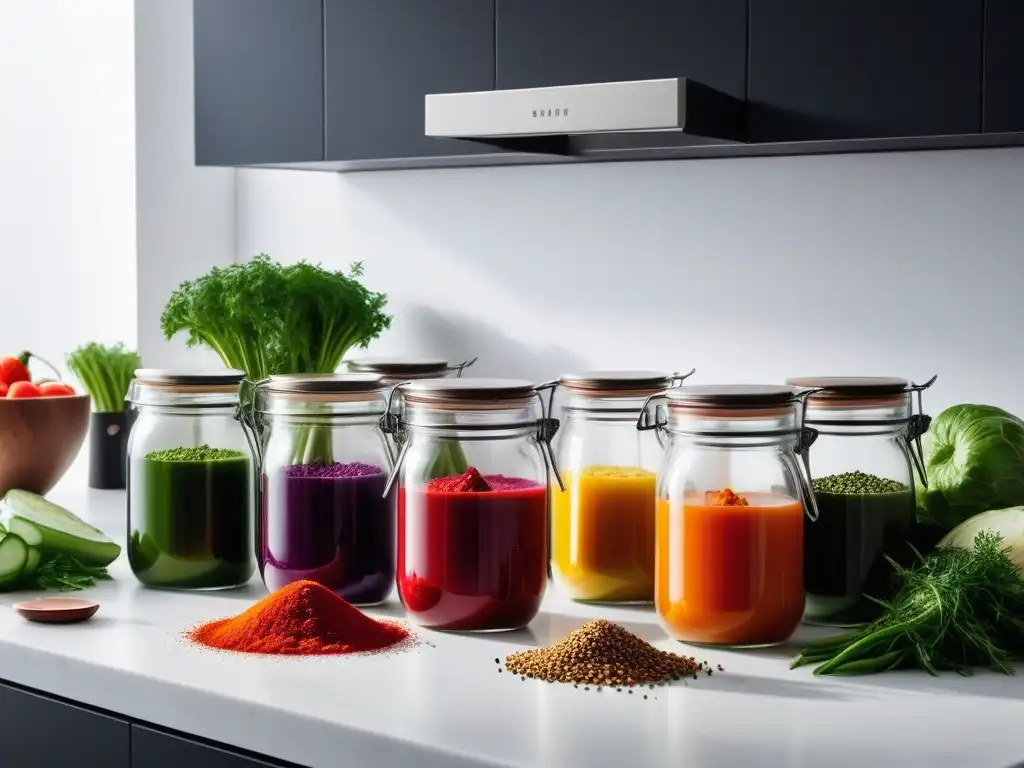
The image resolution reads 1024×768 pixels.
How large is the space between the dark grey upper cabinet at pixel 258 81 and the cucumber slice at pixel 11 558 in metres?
0.81

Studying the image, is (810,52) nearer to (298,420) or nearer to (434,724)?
(298,420)

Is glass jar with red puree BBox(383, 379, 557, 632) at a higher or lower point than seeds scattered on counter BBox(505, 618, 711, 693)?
higher

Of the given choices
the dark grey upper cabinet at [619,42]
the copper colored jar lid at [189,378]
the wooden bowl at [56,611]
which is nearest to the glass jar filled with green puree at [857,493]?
the dark grey upper cabinet at [619,42]

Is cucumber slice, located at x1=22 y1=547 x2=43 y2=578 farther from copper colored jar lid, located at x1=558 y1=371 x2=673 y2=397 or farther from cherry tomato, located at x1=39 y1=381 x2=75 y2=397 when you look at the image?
copper colored jar lid, located at x1=558 y1=371 x2=673 y2=397

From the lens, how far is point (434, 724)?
124cm

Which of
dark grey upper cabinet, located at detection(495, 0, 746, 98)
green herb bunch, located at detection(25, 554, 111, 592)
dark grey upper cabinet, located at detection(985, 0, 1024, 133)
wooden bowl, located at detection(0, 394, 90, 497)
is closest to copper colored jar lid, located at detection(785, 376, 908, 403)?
dark grey upper cabinet, located at detection(985, 0, 1024, 133)

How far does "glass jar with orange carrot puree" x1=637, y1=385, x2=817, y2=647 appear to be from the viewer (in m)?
1.46

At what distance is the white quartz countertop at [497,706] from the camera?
3.86 feet

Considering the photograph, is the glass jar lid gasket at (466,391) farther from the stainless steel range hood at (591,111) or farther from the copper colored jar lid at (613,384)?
the stainless steel range hood at (591,111)

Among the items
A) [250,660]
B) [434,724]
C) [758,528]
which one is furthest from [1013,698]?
[250,660]

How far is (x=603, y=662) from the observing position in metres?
1.40

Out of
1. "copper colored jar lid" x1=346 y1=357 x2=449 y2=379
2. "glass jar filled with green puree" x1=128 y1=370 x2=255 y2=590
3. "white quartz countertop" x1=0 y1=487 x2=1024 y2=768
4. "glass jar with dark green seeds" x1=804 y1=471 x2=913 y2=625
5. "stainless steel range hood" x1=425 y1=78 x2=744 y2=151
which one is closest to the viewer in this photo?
"white quartz countertop" x1=0 y1=487 x2=1024 y2=768

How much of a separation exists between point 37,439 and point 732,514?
141 centimetres

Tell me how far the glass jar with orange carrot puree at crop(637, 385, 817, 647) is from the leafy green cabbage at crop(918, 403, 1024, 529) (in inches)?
9.6
